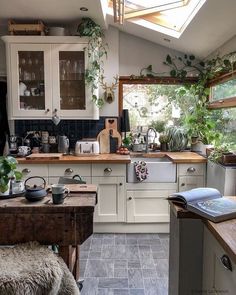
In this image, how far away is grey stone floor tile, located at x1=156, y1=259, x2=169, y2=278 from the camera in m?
2.66

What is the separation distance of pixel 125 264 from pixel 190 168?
127 cm

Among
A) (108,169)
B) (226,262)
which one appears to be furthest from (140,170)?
(226,262)

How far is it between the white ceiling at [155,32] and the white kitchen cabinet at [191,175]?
1344 millimetres

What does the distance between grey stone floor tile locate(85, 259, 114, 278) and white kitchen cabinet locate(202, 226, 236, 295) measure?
4.17 ft

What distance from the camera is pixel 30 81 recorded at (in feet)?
12.2

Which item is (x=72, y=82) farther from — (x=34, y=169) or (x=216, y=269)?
(x=216, y=269)

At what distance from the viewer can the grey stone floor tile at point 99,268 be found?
Answer: 2660 millimetres

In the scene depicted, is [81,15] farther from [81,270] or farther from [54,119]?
[81,270]

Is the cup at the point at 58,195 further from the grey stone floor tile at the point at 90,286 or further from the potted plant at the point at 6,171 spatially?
the grey stone floor tile at the point at 90,286

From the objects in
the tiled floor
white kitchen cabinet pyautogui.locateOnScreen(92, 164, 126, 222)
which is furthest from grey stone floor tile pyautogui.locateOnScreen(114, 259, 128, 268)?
white kitchen cabinet pyautogui.locateOnScreen(92, 164, 126, 222)

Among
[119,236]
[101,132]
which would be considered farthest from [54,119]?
[119,236]

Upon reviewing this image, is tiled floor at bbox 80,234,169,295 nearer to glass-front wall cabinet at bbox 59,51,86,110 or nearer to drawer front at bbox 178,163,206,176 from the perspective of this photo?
drawer front at bbox 178,163,206,176

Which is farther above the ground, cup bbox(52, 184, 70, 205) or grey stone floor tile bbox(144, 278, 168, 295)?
cup bbox(52, 184, 70, 205)

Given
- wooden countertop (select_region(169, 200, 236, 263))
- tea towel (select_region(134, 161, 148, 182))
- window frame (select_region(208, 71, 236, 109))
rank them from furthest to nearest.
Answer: tea towel (select_region(134, 161, 148, 182)) < window frame (select_region(208, 71, 236, 109)) < wooden countertop (select_region(169, 200, 236, 263))
